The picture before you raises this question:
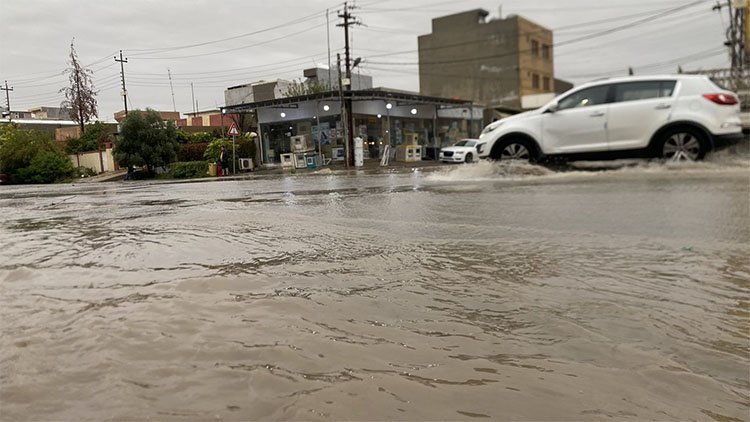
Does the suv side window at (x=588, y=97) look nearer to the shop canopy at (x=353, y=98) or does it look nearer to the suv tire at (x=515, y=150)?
the suv tire at (x=515, y=150)

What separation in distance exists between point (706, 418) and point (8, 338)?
252 centimetres

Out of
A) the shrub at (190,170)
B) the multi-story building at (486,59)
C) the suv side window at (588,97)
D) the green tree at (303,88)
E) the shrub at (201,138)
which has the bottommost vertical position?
the shrub at (190,170)

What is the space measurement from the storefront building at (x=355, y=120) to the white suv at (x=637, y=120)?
1891 centimetres

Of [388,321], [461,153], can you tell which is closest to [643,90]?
[388,321]

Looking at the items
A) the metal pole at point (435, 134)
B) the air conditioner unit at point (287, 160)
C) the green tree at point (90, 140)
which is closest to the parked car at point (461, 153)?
the metal pole at point (435, 134)

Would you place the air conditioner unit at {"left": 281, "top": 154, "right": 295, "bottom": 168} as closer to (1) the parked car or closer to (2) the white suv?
(1) the parked car

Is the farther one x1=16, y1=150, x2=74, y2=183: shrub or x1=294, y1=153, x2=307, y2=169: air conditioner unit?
x1=16, y1=150, x2=74, y2=183: shrub

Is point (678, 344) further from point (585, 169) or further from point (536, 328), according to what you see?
point (585, 169)

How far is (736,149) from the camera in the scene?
25.6 feet

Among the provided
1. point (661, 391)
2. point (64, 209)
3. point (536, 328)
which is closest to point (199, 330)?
point (536, 328)

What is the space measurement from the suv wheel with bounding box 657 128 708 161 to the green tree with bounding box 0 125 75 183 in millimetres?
31201

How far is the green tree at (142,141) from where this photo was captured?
92.1ft

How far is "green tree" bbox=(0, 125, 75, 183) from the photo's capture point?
28.8 m

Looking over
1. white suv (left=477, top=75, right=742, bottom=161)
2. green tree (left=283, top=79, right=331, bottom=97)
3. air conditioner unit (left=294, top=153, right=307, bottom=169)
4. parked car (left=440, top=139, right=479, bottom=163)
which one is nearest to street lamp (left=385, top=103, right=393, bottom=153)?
parked car (left=440, top=139, right=479, bottom=163)
